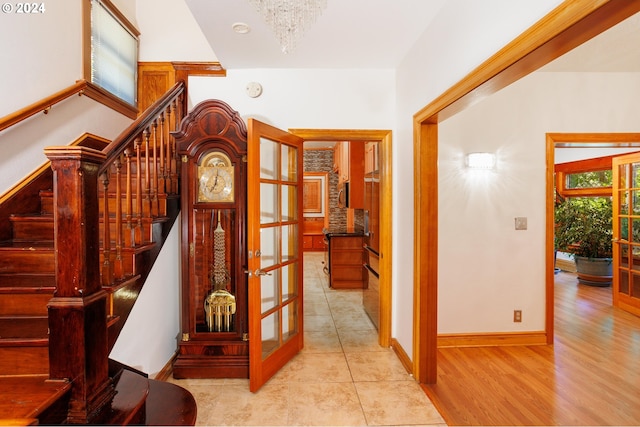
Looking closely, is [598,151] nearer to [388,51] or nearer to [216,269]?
[388,51]

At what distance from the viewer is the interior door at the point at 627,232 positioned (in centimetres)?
382

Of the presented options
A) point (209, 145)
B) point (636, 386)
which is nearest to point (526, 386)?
point (636, 386)

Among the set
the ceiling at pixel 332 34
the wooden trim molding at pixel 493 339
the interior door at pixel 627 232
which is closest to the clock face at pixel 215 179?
the ceiling at pixel 332 34

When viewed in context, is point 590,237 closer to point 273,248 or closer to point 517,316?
point 517,316

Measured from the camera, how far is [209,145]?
92.7 inches

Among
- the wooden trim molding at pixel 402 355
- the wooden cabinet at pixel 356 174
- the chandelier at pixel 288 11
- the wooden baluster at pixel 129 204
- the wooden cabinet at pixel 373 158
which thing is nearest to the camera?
the chandelier at pixel 288 11

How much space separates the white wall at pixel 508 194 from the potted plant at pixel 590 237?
283 cm

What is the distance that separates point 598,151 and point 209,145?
656 cm

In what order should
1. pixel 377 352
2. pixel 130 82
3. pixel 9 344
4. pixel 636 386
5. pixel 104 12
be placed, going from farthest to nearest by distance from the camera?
pixel 130 82, pixel 104 12, pixel 377 352, pixel 636 386, pixel 9 344

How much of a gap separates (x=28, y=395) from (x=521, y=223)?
357 centimetres

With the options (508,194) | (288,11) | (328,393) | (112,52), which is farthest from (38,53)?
(508,194)

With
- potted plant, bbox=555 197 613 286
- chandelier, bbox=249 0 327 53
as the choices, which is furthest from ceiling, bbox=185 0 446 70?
potted plant, bbox=555 197 613 286

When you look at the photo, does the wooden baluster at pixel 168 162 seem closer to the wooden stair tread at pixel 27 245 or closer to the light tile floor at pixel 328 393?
the wooden stair tread at pixel 27 245

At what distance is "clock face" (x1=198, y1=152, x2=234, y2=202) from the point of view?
2.39 m
